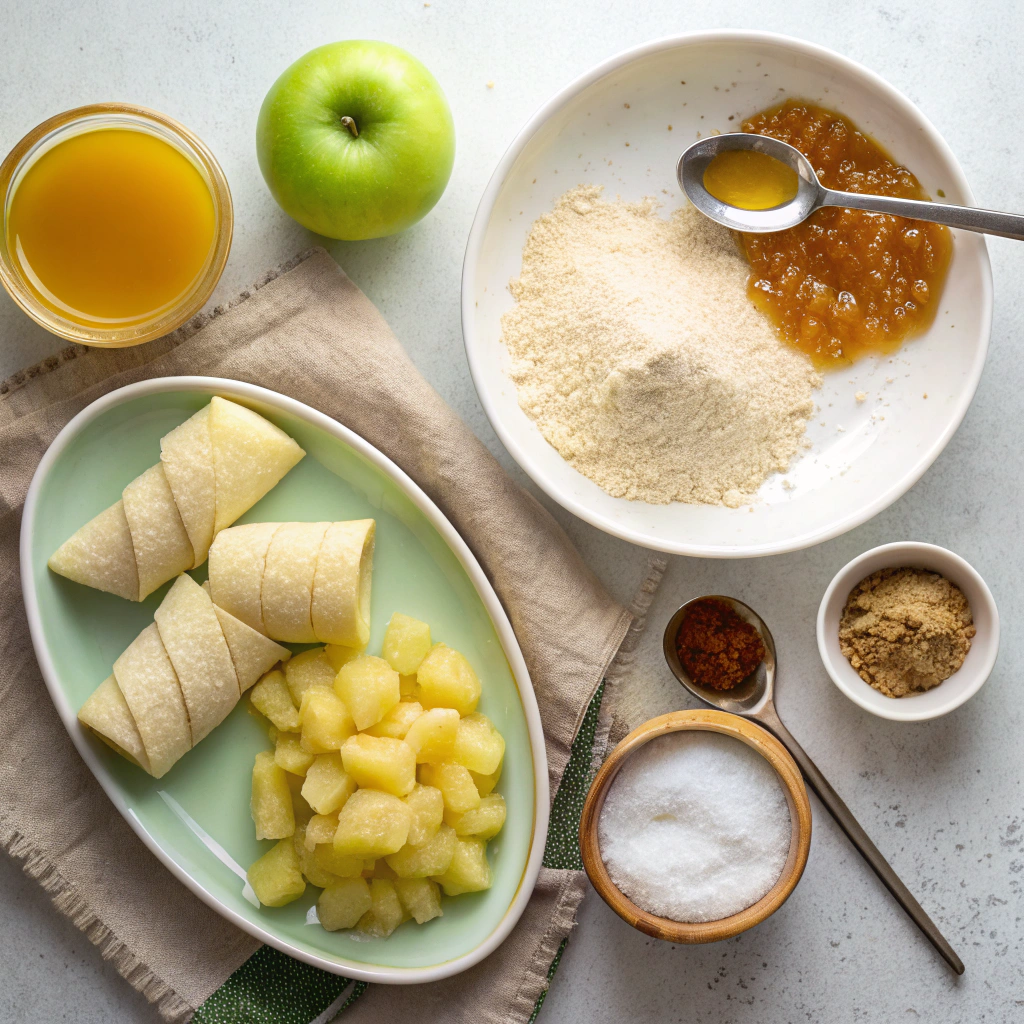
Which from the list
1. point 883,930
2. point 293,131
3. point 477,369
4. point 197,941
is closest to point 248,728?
point 197,941

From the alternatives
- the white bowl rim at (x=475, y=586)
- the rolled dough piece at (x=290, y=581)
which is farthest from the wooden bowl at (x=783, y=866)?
the rolled dough piece at (x=290, y=581)

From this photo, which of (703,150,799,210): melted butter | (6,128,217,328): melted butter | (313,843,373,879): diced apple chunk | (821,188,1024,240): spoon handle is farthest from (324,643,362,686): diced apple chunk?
(821,188,1024,240): spoon handle

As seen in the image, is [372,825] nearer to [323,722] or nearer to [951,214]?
[323,722]

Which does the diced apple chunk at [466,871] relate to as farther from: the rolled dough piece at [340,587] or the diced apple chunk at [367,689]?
the rolled dough piece at [340,587]

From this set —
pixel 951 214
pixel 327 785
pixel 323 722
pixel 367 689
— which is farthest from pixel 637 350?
pixel 327 785

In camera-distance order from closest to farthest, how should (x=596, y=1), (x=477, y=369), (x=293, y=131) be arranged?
(x=293, y=131)
(x=477, y=369)
(x=596, y=1)

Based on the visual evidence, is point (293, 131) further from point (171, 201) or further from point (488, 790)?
point (488, 790)
